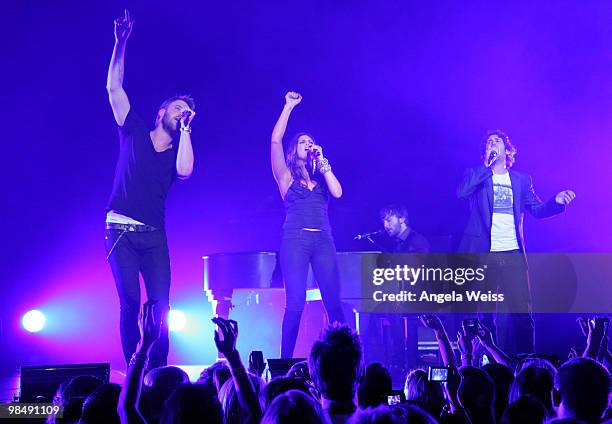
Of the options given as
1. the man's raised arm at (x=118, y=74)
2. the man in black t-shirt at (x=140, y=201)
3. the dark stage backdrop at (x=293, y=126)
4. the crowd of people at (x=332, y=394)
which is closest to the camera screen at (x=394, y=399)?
the crowd of people at (x=332, y=394)

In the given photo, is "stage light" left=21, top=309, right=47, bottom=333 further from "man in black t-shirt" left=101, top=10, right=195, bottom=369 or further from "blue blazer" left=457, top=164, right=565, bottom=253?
"blue blazer" left=457, top=164, right=565, bottom=253

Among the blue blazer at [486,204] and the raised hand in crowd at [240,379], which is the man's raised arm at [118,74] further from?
the raised hand in crowd at [240,379]

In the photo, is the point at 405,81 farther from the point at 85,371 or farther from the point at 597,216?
the point at 85,371

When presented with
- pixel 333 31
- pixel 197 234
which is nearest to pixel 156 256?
pixel 197 234

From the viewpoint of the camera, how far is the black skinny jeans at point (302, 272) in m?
6.11

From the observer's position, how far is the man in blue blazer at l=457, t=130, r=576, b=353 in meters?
→ 6.76

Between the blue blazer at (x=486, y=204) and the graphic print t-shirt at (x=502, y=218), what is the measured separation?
0.12ft

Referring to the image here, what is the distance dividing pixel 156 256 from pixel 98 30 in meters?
3.45

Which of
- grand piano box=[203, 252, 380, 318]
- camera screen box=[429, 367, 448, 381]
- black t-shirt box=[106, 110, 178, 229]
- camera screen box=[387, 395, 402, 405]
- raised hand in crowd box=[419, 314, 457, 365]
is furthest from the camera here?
grand piano box=[203, 252, 380, 318]

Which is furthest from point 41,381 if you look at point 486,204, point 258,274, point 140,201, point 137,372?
point 486,204

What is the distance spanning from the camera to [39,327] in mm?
8102

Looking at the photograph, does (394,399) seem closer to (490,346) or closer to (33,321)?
(490,346)

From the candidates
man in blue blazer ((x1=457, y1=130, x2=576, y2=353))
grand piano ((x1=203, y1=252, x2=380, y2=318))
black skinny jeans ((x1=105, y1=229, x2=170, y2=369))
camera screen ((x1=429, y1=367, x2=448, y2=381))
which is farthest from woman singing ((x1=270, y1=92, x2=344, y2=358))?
camera screen ((x1=429, y1=367, x2=448, y2=381))

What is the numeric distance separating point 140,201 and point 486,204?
318 centimetres
